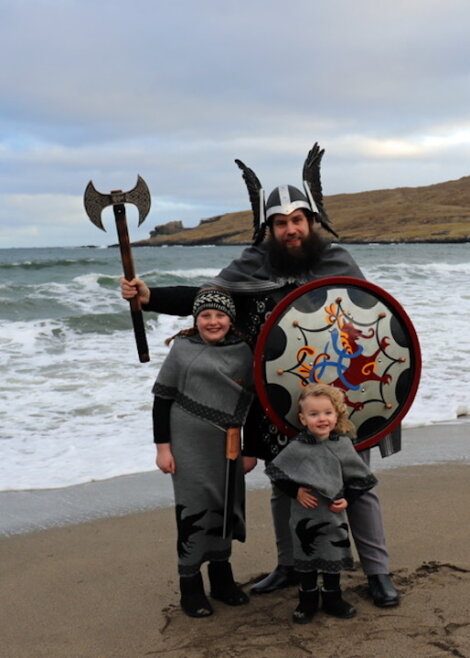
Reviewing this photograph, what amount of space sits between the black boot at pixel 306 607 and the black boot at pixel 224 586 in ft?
0.99

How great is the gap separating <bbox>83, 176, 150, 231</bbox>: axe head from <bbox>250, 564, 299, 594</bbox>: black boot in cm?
154

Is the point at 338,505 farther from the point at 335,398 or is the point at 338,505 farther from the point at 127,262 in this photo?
the point at 127,262

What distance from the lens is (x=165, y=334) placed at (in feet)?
40.5

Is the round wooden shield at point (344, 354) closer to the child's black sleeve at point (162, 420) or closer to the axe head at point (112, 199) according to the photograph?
the child's black sleeve at point (162, 420)

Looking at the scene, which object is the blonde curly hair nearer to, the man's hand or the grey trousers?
the grey trousers

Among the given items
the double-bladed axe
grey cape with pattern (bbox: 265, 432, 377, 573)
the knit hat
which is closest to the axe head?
the double-bladed axe

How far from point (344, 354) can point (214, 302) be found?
514mm

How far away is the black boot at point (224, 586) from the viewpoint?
3.03m

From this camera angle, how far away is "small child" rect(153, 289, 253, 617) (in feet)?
9.50

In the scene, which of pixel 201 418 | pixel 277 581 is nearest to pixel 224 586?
pixel 277 581

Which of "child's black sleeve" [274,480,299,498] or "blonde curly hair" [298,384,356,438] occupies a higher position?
"blonde curly hair" [298,384,356,438]

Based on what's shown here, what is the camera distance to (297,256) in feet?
9.74

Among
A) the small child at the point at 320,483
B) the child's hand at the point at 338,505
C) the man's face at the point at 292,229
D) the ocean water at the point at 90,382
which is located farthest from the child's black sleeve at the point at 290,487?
the ocean water at the point at 90,382

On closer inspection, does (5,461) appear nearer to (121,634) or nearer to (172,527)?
(172,527)
